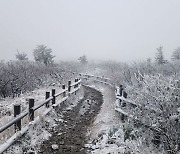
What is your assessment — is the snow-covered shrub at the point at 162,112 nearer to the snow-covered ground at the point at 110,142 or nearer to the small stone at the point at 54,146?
the snow-covered ground at the point at 110,142

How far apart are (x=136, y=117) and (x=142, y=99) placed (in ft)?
2.07

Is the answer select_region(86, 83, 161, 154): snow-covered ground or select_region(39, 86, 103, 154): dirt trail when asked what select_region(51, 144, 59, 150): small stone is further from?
select_region(86, 83, 161, 154): snow-covered ground

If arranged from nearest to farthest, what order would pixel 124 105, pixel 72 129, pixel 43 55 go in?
pixel 72 129 → pixel 124 105 → pixel 43 55

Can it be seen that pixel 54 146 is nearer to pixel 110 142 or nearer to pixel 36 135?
pixel 36 135

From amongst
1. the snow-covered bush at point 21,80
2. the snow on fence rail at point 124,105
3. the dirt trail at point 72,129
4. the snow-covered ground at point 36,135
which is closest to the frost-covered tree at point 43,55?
the snow-covered bush at point 21,80

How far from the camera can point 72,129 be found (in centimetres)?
1102

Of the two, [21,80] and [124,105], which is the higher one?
[21,80]

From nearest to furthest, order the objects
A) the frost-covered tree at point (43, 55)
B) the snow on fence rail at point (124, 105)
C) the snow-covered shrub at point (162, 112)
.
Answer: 1. the snow-covered shrub at point (162, 112)
2. the snow on fence rail at point (124, 105)
3. the frost-covered tree at point (43, 55)

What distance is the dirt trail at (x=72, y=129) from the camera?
880cm

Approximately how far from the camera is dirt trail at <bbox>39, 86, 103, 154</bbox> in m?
8.80

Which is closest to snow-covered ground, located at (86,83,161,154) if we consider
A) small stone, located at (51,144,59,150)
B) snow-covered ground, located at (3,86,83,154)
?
small stone, located at (51,144,59,150)

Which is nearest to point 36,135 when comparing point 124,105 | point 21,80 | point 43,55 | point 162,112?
point 162,112

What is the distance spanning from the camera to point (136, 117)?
8.39 meters

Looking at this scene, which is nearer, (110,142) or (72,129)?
(110,142)
